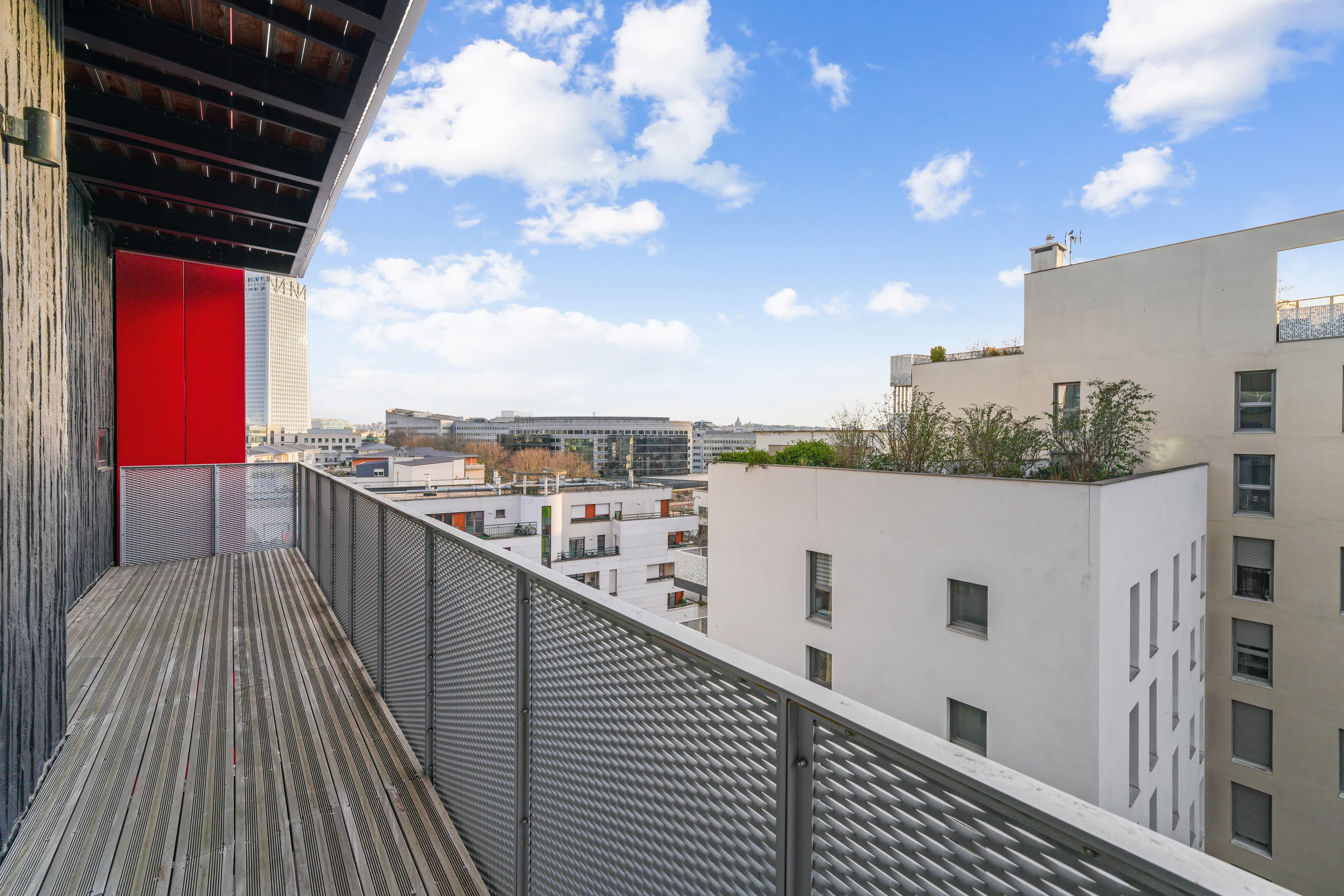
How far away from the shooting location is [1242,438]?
993 centimetres

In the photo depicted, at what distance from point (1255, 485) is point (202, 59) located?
47.5 ft

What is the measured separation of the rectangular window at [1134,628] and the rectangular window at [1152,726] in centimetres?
86

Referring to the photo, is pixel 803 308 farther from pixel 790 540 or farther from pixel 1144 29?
pixel 790 540

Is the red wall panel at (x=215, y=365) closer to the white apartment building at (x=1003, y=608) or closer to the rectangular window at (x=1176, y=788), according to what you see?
the white apartment building at (x=1003, y=608)

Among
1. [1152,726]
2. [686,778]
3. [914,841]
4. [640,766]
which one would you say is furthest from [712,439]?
[914,841]

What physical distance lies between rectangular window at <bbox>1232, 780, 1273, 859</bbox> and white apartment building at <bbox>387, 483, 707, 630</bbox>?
1521 centimetres

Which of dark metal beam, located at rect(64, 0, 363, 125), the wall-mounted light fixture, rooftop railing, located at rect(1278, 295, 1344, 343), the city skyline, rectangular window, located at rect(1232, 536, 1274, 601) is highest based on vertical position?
the city skyline

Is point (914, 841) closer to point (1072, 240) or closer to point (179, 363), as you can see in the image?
point (179, 363)

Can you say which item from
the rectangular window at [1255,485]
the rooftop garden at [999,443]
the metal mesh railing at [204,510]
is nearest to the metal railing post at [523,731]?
the rooftop garden at [999,443]

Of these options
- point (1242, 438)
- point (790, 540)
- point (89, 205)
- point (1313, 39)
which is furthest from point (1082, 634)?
point (1313, 39)

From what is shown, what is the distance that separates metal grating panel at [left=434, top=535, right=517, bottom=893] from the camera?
1708mm

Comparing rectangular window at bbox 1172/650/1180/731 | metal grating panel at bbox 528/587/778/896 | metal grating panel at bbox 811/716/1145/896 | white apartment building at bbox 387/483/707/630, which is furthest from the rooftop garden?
white apartment building at bbox 387/483/707/630

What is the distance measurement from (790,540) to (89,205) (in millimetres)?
8455

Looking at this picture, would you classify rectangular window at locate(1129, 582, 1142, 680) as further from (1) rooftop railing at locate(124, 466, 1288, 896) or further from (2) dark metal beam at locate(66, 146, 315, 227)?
(2) dark metal beam at locate(66, 146, 315, 227)
